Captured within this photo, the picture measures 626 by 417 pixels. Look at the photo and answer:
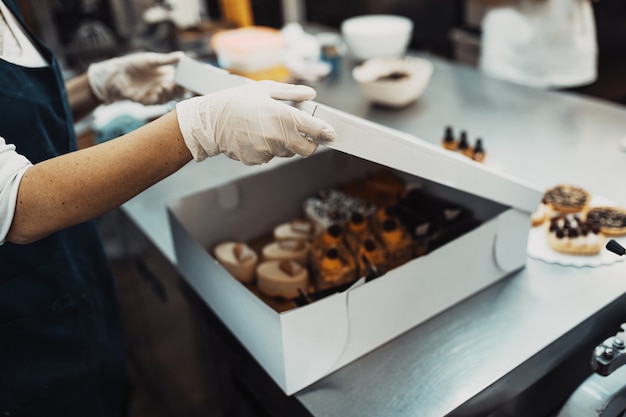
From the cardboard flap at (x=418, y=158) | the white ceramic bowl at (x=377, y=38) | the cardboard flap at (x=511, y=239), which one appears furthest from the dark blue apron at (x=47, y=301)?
the white ceramic bowl at (x=377, y=38)

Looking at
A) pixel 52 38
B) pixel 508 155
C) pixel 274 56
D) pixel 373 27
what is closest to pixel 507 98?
pixel 508 155

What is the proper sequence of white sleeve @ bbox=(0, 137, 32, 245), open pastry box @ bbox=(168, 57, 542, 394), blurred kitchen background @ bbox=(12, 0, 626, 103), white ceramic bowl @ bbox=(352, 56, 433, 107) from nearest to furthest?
white sleeve @ bbox=(0, 137, 32, 245) → open pastry box @ bbox=(168, 57, 542, 394) → white ceramic bowl @ bbox=(352, 56, 433, 107) → blurred kitchen background @ bbox=(12, 0, 626, 103)

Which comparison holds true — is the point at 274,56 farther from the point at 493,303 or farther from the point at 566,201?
the point at 493,303

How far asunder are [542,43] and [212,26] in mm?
1768

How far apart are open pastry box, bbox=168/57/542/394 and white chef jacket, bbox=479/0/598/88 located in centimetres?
151

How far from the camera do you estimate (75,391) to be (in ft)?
4.18

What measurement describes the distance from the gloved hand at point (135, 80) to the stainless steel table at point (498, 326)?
1.20ft

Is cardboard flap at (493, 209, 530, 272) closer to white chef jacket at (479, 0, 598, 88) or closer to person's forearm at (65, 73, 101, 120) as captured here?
person's forearm at (65, 73, 101, 120)

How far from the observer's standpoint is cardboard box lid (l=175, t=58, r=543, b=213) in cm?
94

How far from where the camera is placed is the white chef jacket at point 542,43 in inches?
98.7

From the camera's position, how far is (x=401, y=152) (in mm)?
984

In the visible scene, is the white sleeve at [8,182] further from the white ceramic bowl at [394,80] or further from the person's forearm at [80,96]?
the white ceramic bowl at [394,80]

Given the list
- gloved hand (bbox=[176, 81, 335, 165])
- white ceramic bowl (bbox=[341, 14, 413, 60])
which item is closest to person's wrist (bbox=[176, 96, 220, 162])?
gloved hand (bbox=[176, 81, 335, 165])

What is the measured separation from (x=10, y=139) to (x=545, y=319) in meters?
1.08
